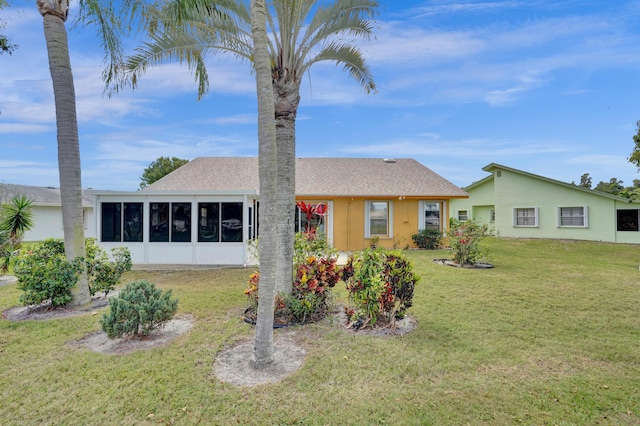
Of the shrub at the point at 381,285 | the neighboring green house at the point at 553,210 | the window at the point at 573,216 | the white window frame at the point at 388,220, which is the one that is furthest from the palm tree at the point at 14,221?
the window at the point at 573,216

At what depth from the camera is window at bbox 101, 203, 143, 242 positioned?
1108cm

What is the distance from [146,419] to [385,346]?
121 inches

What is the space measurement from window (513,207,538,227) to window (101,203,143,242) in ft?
74.6

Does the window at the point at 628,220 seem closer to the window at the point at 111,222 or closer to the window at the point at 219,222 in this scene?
the window at the point at 219,222

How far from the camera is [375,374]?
376 centimetres

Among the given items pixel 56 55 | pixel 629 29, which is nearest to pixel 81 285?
pixel 56 55

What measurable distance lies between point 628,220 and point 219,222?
22828 millimetres

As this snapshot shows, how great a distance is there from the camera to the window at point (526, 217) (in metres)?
20.6

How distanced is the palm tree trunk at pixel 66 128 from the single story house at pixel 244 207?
425cm

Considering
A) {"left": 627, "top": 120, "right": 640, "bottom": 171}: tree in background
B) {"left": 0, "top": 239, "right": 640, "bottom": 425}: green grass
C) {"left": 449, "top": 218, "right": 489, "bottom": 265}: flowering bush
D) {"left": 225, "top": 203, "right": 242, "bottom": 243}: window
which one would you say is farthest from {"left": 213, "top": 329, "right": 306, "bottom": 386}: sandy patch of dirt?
{"left": 627, "top": 120, "right": 640, "bottom": 171}: tree in background

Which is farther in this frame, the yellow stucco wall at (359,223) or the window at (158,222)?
the yellow stucco wall at (359,223)

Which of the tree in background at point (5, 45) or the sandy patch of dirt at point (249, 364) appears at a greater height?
the tree in background at point (5, 45)

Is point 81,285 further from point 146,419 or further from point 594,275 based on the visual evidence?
point 594,275

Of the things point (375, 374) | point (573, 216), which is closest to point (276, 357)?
point (375, 374)
